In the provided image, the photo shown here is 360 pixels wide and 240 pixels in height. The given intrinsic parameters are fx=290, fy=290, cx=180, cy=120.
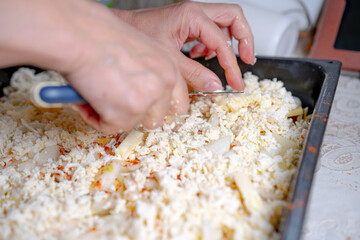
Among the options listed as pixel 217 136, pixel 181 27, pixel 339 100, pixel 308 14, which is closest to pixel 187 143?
pixel 217 136

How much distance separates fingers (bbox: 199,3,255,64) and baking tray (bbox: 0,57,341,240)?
0.24 ft

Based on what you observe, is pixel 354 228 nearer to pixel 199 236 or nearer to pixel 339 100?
pixel 199 236

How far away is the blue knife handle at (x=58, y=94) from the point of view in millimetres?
500

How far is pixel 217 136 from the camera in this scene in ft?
2.35

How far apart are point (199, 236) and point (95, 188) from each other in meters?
0.25

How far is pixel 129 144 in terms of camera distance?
693mm

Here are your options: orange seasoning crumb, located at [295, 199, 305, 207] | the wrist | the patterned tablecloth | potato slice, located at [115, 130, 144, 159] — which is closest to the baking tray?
orange seasoning crumb, located at [295, 199, 305, 207]

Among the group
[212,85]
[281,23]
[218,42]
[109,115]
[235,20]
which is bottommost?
[109,115]

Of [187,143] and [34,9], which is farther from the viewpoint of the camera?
[187,143]

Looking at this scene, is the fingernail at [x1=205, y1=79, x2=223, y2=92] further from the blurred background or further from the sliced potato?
the blurred background

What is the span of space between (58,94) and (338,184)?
0.65 m

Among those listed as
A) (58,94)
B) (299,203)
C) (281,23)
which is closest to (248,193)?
(299,203)

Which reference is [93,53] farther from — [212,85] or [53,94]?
[212,85]

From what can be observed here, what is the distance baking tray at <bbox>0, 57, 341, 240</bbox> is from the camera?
439 millimetres
